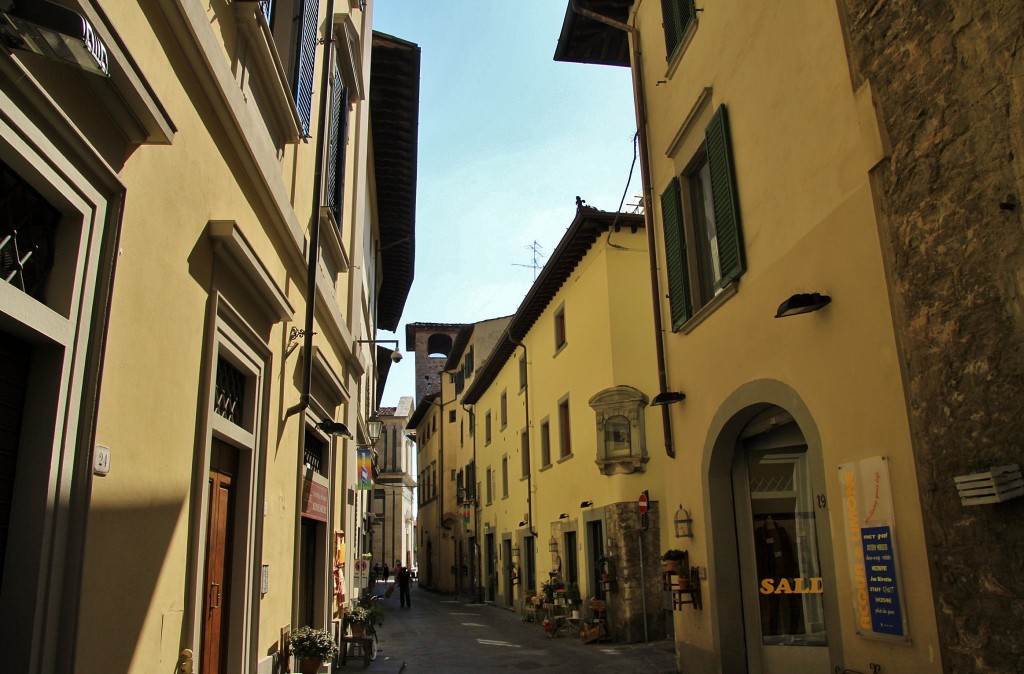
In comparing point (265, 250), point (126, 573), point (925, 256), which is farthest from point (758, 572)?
point (126, 573)

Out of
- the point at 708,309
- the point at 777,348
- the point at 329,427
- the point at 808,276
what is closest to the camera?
the point at 808,276

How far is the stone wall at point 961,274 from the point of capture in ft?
12.6

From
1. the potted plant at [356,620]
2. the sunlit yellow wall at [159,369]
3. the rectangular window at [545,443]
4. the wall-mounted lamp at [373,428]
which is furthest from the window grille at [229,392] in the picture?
the rectangular window at [545,443]

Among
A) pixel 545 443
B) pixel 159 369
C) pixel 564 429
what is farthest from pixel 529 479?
pixel 159 369

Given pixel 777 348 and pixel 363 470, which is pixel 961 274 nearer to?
pixel 777 348

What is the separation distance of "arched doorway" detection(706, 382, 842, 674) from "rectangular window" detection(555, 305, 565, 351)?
36.0 ft

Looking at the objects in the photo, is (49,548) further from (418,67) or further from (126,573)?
(418,67)

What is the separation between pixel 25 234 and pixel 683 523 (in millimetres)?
7362

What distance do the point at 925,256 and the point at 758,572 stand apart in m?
4.15

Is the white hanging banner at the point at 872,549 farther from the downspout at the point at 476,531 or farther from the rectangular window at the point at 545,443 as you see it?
the downspout at the point at 476,531

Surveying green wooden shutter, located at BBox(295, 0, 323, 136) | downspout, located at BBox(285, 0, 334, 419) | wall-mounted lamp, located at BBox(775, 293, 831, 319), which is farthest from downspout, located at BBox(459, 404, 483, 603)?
wall-mounted lamp, located at BBox(775, 293, 831, 319)

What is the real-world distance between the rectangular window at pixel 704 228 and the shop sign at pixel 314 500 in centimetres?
441

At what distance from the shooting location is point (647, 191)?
10.1 meters

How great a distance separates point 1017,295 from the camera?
3822mm
